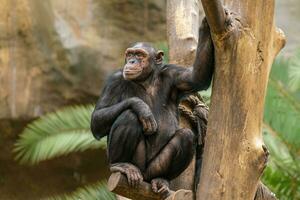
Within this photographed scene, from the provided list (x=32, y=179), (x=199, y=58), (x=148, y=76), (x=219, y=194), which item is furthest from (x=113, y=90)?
(x=32, y=179)

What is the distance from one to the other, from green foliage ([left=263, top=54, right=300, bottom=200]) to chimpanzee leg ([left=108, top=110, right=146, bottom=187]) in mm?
2890

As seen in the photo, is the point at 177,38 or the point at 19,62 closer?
the point at 177,38

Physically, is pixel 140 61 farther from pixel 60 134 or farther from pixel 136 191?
pixel 60 134

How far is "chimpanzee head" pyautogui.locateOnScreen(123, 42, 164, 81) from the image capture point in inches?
184

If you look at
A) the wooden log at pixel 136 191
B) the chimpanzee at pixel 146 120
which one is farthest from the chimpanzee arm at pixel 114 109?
the wooden log at pixel 136 191

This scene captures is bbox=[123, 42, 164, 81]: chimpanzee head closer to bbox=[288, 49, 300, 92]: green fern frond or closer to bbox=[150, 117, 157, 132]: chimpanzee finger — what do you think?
bbox=[150, 117, 157, 132]: chimpanzee finger

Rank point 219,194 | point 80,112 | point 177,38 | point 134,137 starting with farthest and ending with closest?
point 80,112 < point 177,38 < point 134,137 < point 219,194

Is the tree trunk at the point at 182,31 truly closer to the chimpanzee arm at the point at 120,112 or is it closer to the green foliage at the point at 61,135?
the chimpanzee arm at the point at 120,112

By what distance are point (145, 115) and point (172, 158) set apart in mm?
320

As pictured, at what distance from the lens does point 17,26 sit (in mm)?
9469

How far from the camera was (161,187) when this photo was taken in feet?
14.4

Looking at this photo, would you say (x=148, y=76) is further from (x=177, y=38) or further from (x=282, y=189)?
(x=282, y=189)

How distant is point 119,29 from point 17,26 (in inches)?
53.5

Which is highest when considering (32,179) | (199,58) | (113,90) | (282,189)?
(199,58)
